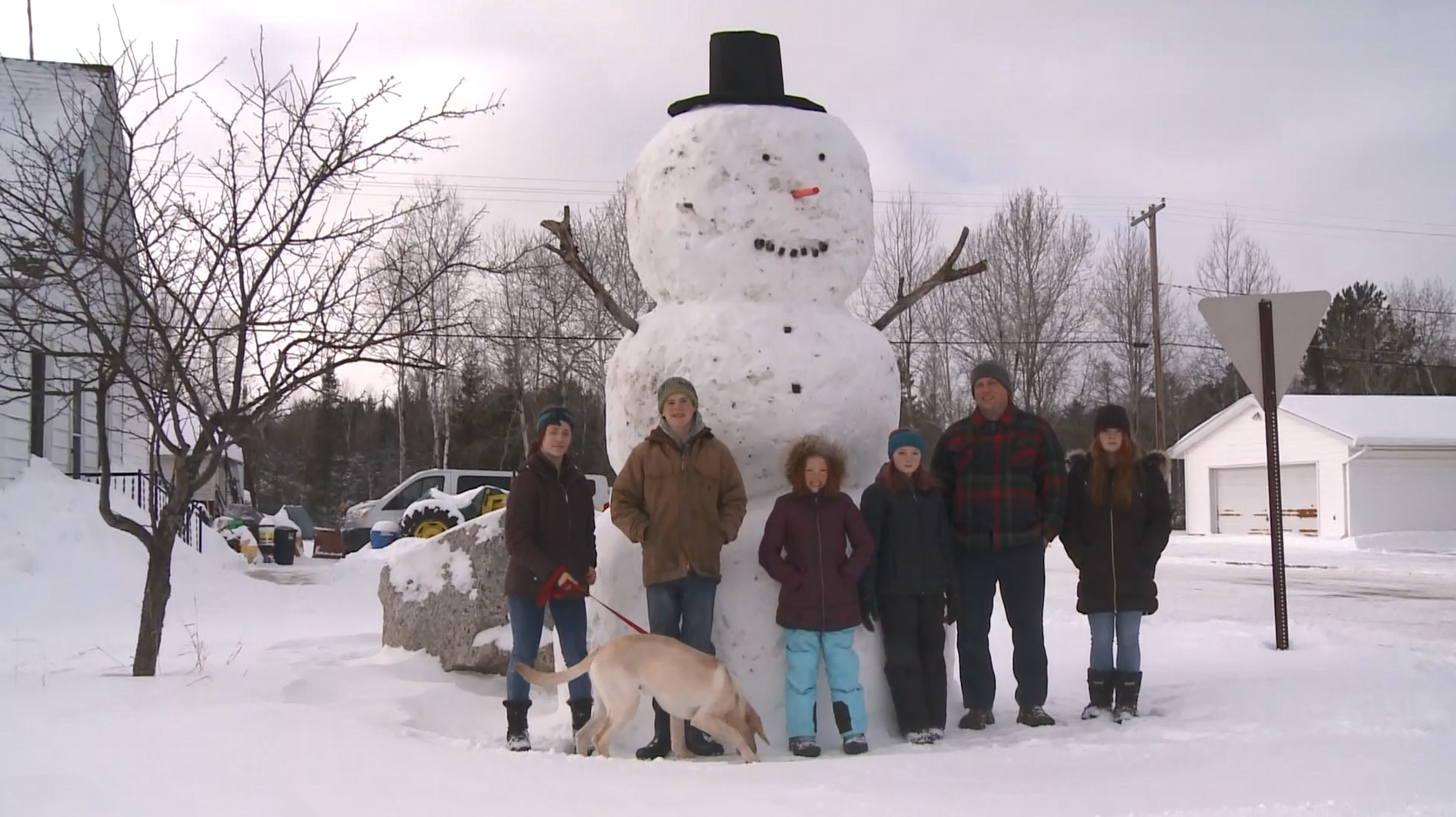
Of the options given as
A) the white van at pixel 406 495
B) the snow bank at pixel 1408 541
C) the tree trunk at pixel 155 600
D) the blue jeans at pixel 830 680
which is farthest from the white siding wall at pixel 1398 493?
the tree trunk at pixel 155 600

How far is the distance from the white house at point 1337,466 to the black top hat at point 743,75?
20.1 m

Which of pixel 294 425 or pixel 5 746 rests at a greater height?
pixel 294 425

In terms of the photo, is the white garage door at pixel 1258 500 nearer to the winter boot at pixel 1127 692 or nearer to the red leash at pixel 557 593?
the winter boot at pixel 1127 692

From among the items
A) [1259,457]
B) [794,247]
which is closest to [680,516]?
[794,247]

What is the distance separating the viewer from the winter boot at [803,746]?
185 inches

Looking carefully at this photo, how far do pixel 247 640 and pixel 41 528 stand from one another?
528cm

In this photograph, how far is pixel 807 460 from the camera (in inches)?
194

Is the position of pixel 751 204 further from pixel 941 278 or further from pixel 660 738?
pixel 660 738

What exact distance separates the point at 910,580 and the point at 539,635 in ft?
5.74

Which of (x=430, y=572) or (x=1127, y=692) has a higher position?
(x=430, y=572)

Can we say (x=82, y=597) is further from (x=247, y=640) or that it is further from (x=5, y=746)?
(x=5, y=746)

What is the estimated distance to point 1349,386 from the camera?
39438mm

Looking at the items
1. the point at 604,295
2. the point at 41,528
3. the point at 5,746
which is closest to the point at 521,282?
the point at 41,528

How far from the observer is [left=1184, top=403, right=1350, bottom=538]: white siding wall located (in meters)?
23.5
